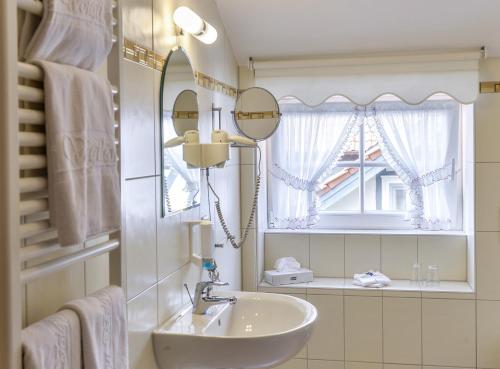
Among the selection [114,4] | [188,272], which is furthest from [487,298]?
[114,4]

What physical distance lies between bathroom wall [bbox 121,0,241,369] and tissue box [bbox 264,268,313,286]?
988 mm

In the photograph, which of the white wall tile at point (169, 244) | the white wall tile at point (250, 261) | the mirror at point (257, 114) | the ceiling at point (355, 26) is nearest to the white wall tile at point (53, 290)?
the white wall tile at point (169, 244)

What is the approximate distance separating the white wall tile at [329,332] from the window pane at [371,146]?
3.05 feet

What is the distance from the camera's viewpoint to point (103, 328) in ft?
3.91

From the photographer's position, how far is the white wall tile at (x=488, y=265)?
3.07 m

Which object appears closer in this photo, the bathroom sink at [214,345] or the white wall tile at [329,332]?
the bathroom sink at [214,345]

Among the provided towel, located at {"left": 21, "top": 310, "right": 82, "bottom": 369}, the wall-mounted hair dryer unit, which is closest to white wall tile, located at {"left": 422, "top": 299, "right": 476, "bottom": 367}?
the wall-mounted hair dryer unit

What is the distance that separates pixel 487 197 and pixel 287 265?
47.4 inches

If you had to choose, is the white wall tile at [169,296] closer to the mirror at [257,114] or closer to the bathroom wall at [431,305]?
the mirror at [257,114]

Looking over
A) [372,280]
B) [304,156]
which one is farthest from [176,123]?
[372,280]

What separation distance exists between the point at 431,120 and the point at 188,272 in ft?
6.24

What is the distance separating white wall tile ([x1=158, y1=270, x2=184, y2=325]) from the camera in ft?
6.33

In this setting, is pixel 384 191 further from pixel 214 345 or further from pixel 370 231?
pixel 214 345

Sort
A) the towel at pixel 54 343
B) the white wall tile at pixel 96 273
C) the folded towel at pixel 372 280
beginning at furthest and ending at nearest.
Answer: the folded towel at pixel 372 280 → the white wall tile at pixel 96 273 → the towel at pixel 54 343
